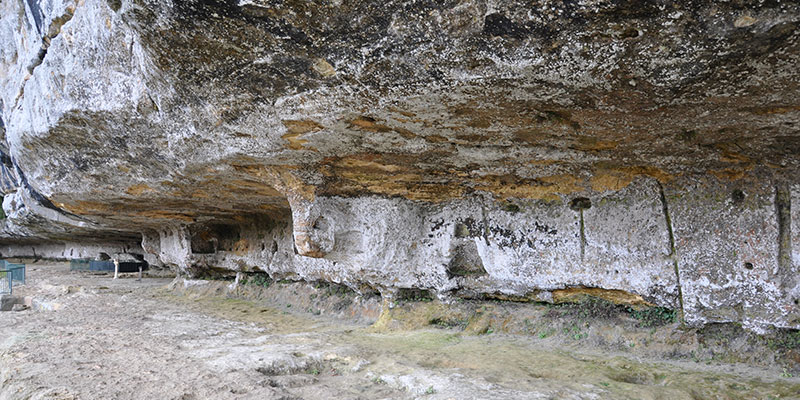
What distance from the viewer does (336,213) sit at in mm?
5281

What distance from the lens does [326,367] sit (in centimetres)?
393

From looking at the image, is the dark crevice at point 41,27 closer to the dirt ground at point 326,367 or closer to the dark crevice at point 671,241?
the dirt ground at point 326,367

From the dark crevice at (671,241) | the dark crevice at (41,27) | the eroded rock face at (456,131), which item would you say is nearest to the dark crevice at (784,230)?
the eroded rock face at (456,131)

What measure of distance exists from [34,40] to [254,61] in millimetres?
3511

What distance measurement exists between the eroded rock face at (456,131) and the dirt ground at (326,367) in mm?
620

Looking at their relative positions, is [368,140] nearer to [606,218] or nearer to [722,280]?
[606,218]

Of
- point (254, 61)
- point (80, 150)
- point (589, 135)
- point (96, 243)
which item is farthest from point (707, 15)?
point (96, 243)

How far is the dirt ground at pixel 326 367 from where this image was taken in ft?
10.4

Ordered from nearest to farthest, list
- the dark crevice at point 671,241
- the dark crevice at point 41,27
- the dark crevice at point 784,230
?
the dark crevice at point 784,230 → the dark crevice at point 671,241 → the dark crevice at point 41,27

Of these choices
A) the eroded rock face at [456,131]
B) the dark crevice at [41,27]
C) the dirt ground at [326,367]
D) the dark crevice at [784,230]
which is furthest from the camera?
the dark crevice at [41,27]

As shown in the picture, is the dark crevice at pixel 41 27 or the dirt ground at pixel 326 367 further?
the dark crevice at pixel 41 27

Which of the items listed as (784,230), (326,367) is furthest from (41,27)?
(784,230)

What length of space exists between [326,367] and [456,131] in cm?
207

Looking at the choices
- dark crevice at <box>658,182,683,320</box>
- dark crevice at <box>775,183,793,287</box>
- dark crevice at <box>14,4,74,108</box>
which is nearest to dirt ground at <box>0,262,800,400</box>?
dark crevice at <box>658,182,683,320</box>
